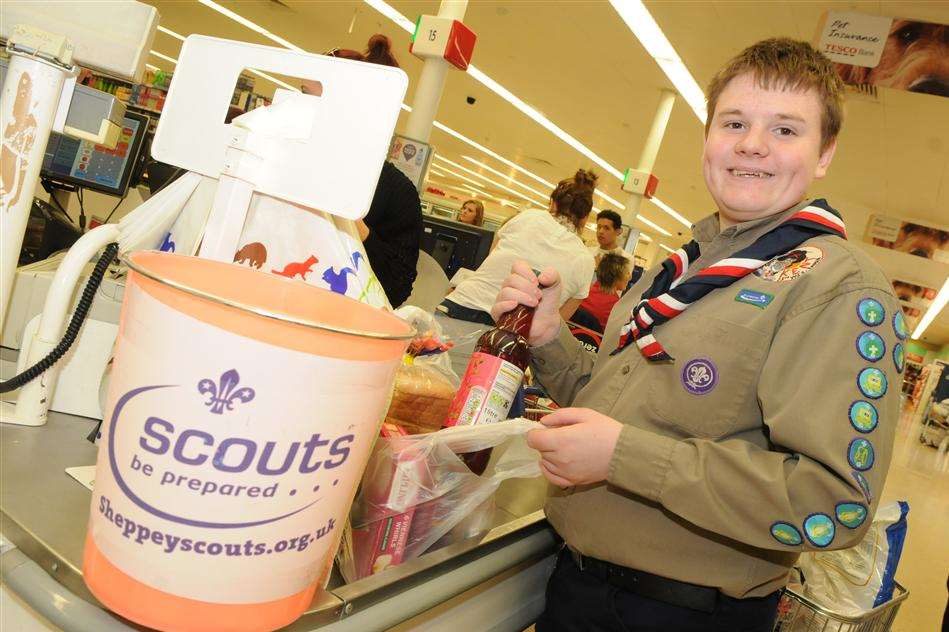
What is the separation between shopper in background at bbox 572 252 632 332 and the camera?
579 cm

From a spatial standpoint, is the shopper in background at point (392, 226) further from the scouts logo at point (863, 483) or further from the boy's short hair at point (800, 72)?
the scouts logo at point (863, 483)

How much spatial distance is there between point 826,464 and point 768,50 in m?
0.74

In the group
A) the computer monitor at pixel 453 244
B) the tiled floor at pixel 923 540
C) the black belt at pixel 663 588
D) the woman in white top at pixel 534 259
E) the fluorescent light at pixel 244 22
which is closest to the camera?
the black belt at pixel 663 588

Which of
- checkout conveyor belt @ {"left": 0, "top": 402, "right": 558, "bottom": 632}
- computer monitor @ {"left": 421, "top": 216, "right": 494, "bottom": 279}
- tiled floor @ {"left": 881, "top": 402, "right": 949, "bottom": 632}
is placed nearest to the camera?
checkout conveyor belt @ {"left": 0, "top": 402, "right": 558, "bottom": 632}

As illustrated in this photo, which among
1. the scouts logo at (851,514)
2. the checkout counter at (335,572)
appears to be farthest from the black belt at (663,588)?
the scouts logo at (851,514)

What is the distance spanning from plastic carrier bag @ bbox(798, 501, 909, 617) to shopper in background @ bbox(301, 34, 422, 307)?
71.2 inches

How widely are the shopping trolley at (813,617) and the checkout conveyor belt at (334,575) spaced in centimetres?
60

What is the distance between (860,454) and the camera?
89 centimetres

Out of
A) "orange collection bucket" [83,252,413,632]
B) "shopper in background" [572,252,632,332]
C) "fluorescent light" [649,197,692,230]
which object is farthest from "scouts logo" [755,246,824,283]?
"fluorescent light" [649,197,692,230]

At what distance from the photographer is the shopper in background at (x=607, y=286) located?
5793 mm

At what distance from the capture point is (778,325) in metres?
1.02

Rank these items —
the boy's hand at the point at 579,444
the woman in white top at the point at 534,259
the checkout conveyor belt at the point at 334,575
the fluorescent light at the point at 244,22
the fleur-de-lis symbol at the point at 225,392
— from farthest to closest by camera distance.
Answer: 1. the fluorescent light at the point at 244,22
2. the woman in white top at the point at 534,259
3. the boy's hand at the point at 579,444
4. the checkout conveyor belt at the point at 334,575
5. the fleur-de-lis symbol at the point at 225,392

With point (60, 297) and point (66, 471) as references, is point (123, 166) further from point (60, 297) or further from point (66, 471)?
point (66, 471)

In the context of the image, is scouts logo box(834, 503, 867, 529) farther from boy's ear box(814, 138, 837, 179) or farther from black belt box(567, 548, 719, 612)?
boy's ear box(814, 138, 837, 179)
